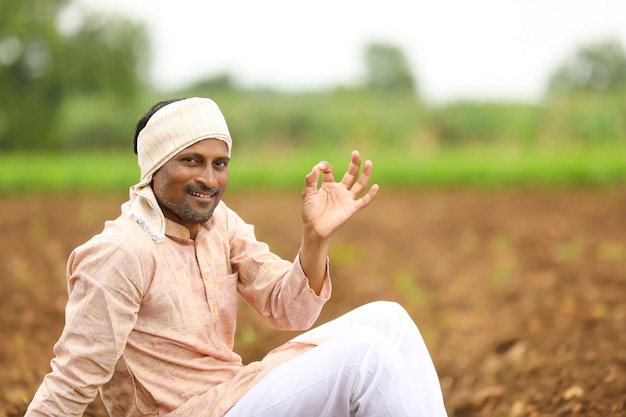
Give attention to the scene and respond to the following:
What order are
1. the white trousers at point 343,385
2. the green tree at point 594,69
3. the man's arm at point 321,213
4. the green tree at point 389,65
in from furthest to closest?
1. the green tree at point 389,65
2. the green tree at point 594,69
3. the man's arm at point 321,213
4. the white trousers at point 343,385

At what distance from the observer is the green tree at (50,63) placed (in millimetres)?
22250

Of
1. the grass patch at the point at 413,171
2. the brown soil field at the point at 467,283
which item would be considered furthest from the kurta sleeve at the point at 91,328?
the grass patch at the point at 413,171

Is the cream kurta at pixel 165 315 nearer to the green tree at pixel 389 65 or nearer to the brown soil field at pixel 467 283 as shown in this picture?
the brown soil field at pixel 467 283

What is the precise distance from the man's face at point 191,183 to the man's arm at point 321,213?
29 centimetres

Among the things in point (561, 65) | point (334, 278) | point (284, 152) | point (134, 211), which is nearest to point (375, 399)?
point (134, 211)

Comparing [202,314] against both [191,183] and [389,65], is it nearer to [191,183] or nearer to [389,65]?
[191,183]

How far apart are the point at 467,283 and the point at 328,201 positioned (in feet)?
17.4

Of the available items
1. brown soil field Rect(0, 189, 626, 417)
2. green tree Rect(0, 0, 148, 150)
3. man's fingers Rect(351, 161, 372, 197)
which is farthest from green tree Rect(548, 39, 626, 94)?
man's fingers Rect(351, 161, 372, 197)

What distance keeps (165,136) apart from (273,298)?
62 cm

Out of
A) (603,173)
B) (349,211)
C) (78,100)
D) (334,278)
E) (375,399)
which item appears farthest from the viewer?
(78,100)

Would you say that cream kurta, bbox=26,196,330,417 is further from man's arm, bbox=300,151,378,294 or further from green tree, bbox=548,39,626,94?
green tree, bbox=548,39,626,94

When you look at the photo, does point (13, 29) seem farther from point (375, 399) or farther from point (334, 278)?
point (375, 399)

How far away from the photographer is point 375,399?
7.51ft

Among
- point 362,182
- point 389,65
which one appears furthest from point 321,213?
point 389,65
